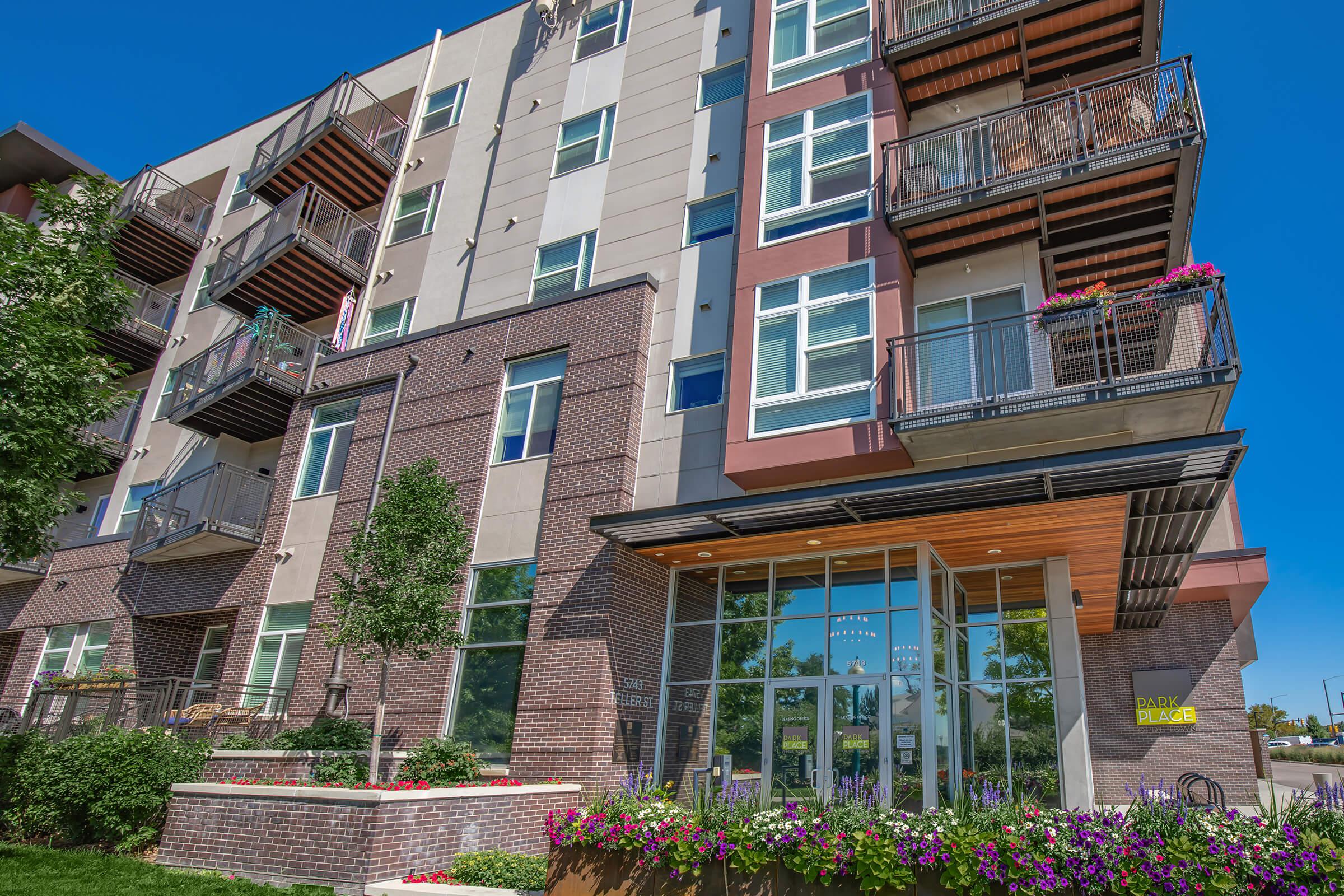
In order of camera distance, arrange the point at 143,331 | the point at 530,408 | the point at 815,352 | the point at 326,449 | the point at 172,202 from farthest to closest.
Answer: the point at 172,202 → the point at 143,331 → the point at 326,449 → the point at 530,408 → the point at 815,352

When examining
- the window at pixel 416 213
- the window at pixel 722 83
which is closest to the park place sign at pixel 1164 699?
the window at pixel 722 83

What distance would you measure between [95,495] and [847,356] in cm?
2398

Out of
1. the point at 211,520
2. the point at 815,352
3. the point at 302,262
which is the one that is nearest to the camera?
the point at 815,352

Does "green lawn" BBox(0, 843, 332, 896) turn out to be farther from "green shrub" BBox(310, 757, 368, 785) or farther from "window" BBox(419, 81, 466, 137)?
"window" BBox(419, 81, 466, 137)

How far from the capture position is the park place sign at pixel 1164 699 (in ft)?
60.1

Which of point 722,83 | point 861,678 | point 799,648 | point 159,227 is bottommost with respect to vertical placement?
point 861,678

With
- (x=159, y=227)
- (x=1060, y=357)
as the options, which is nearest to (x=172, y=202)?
(x=159, y=227)

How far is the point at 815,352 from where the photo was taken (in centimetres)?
1279

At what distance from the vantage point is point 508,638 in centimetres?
1417

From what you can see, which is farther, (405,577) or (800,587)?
(800,587)

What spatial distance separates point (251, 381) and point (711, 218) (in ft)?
35.7

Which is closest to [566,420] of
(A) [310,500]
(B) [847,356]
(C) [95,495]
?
(B) [847,356]

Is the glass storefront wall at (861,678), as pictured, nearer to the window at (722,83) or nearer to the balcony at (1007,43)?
the balcony at (1007,43)

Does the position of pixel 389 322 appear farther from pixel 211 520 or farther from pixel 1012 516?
pixel 1012 516
